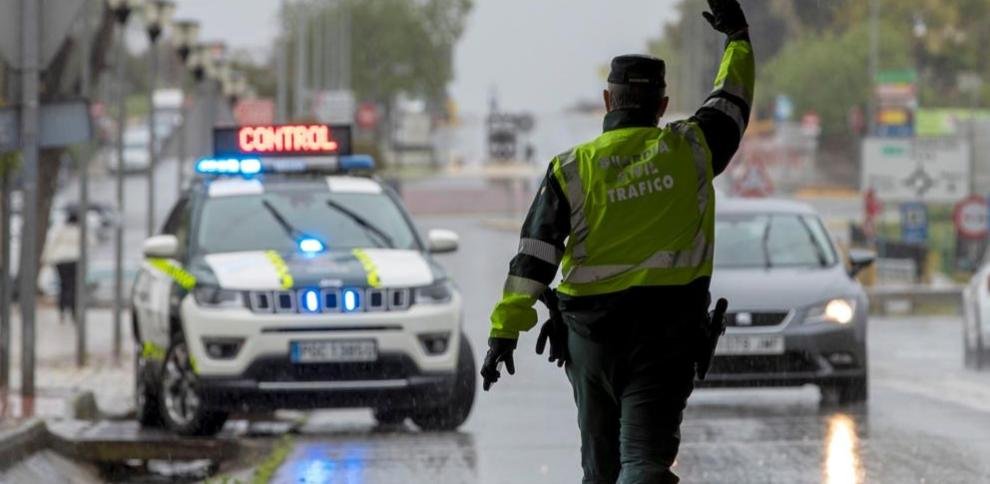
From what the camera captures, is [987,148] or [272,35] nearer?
[987,148]

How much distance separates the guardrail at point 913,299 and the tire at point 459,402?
25.7 metres

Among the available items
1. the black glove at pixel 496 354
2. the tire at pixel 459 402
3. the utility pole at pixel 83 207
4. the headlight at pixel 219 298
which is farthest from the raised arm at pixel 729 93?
the utility pole at pixel 83 207

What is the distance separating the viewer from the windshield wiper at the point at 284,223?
47.3 ft

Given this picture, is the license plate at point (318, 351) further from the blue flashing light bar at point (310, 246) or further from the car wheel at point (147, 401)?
the car wheel at point (147, 401)

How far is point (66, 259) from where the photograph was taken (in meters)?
38.8

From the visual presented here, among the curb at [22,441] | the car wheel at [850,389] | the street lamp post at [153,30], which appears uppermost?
the street lamp post at [153,30]

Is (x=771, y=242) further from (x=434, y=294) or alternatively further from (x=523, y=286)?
(x=523, y=286)

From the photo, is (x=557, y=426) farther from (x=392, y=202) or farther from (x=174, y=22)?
(x=174, y=22)

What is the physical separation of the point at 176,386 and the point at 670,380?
287 inches

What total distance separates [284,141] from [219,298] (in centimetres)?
212

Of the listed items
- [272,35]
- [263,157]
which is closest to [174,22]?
[263,157]

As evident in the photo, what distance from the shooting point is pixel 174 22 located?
30859 mm

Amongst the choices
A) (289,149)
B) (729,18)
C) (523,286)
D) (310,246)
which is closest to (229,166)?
(289,149)

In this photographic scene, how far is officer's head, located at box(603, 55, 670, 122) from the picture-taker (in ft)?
23.3
